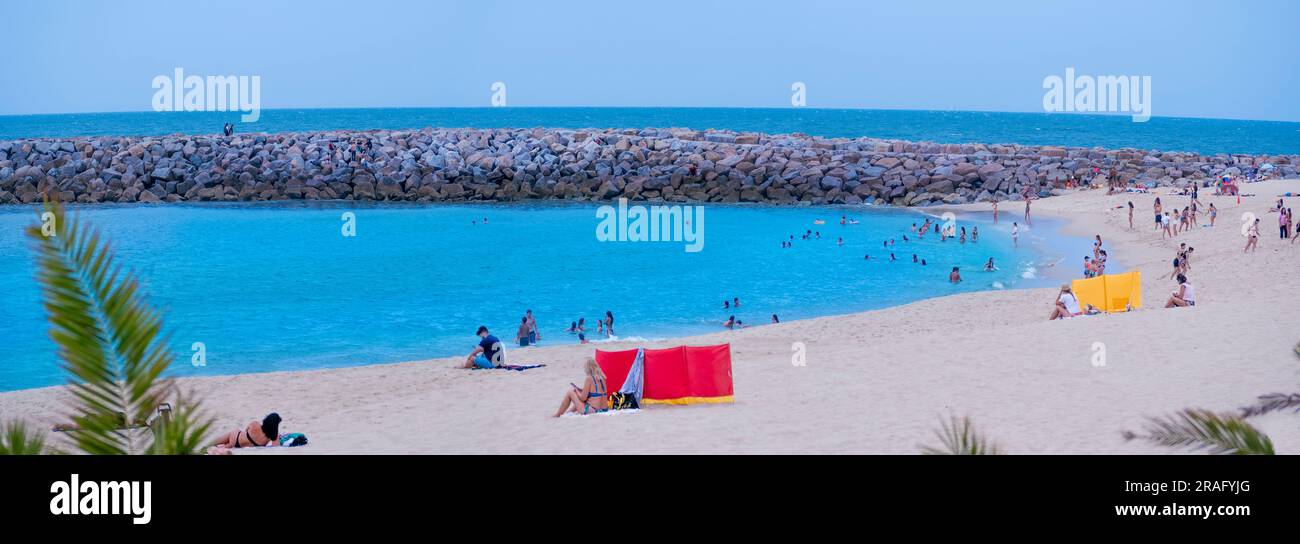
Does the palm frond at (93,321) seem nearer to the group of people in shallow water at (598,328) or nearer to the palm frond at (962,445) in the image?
the palm frond at (962,445)

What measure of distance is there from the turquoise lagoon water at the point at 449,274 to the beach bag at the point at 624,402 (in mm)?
5945

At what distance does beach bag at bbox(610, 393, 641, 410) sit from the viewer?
1283cm

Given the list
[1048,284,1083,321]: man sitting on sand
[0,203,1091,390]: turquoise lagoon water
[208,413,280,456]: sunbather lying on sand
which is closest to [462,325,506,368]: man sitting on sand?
[0,203,1091,390]: turquoise lagoon water

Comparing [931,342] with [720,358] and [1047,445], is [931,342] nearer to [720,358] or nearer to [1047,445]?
[720,358]

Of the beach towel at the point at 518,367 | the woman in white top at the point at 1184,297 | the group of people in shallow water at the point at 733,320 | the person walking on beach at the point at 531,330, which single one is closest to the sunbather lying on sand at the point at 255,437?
the beach towel at the point at 518,367

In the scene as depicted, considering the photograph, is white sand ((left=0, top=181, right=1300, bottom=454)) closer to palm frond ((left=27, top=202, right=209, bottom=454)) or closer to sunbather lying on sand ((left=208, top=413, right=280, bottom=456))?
sunbather lying on sand ((left=208, top=413, right=280, bottom=456))

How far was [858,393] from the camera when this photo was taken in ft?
43.2

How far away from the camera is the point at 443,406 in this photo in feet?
46.9

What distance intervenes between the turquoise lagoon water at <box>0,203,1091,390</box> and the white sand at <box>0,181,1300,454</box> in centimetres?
332
